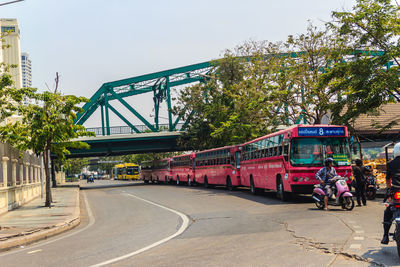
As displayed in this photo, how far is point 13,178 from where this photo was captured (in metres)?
22.8

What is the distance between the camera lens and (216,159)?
34344 mm

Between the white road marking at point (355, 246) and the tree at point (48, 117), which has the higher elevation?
the tree at point (48, 117)

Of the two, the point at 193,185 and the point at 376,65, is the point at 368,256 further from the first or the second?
the point at 193,185

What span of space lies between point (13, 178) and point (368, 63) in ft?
54.7

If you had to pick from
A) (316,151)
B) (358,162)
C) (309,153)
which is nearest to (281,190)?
(309,153)

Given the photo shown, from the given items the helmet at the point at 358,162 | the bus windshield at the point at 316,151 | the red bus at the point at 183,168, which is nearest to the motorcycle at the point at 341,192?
the helmet at the point at 358,162


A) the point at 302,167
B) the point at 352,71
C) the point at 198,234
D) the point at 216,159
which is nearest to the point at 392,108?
the point at 216,159

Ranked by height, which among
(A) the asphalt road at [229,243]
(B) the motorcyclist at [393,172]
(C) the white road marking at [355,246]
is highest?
(B) the motorcyclist at [393,172]

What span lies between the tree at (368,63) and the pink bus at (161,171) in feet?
109

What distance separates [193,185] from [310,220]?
31889mm

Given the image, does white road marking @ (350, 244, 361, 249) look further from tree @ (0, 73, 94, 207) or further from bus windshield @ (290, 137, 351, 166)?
Answer: tree @ (0, 73, 94, 207)

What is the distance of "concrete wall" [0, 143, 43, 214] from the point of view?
20.1 metres

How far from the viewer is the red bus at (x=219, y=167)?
29764mm

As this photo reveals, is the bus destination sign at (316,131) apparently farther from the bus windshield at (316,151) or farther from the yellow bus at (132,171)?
the yellow bus at (132,171)
